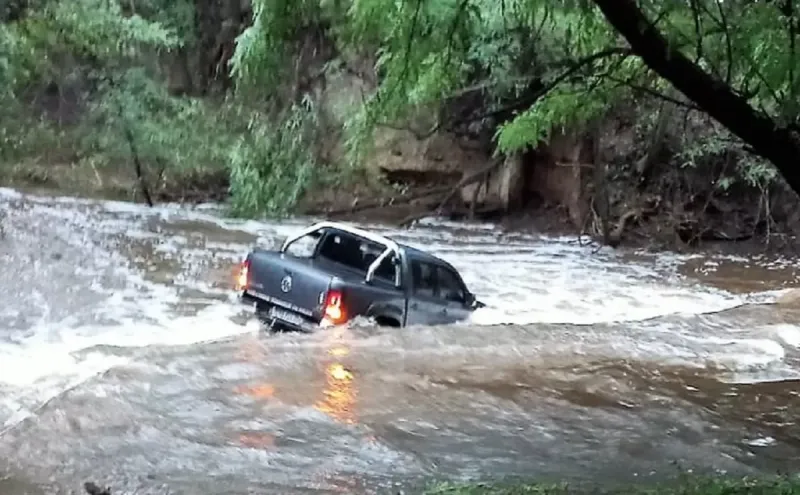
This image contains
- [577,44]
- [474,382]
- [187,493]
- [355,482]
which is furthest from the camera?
[474,382]

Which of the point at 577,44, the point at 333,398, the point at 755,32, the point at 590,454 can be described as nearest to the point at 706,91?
the point at 755,32

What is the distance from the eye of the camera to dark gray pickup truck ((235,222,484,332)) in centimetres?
1067

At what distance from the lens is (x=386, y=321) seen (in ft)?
37.3

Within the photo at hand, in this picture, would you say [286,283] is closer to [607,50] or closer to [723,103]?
[607,50]

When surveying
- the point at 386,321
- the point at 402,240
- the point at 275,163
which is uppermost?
the point at 275,163

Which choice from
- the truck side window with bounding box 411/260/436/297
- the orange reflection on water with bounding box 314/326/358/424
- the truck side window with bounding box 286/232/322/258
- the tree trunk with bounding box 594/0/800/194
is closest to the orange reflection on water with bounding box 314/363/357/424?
the orange reflection on water with bounding box 314/326/358/424

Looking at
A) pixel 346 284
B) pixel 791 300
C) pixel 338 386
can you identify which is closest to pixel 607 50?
pixel 338 386

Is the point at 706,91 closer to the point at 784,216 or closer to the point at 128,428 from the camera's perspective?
the point at 128,428

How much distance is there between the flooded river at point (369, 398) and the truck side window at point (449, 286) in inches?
34.4

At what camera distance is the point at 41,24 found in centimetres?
1978

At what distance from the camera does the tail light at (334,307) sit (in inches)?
414

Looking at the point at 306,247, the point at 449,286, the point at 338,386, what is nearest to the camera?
the point at 338,386

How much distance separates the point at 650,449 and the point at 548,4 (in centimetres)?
337

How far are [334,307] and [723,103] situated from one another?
18.5 ft
